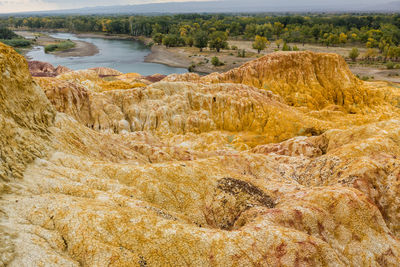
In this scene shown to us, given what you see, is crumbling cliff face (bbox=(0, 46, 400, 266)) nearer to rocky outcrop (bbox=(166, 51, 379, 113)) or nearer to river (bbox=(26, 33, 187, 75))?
rocky outcrop (bbox=(166, 51, 379, 113))

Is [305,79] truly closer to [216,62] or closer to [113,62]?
[216,62]

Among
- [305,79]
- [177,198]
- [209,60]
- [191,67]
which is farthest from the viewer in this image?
[209,60]

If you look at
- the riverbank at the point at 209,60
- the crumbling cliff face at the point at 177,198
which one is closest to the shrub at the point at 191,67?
the riverbank at the point at 209,60

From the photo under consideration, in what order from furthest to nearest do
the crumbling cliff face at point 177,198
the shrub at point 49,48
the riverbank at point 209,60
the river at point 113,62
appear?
the shrub at point 49,48
the river at point 113,62
the riverbank at point 209,60
the crumbling cliff face at point 177,198

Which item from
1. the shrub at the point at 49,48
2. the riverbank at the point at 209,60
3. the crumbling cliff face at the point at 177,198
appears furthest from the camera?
the shrub at the point at 49,48

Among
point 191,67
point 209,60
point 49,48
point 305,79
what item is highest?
point 49,48

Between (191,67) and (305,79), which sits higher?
(305,79)

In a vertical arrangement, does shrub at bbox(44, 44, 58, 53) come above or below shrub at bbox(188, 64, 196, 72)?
above

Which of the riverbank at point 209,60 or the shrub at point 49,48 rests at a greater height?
the shrub at point 49,48

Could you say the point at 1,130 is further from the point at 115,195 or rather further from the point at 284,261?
the point at 284,261

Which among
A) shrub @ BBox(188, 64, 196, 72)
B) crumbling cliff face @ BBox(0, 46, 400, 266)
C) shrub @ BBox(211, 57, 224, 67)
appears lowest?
shrub @ BBox(188, 64, 196, 72)

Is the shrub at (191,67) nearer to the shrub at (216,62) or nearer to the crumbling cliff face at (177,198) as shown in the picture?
the shrub at (216,62)

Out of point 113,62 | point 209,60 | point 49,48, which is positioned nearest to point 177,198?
point 209,60

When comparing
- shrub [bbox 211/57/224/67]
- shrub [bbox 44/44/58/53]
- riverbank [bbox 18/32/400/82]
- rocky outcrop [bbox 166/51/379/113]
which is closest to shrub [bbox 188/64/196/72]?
riverbank [bbox 18/32/400/82]
